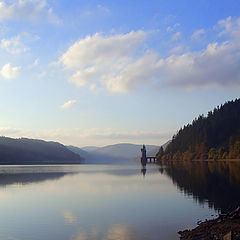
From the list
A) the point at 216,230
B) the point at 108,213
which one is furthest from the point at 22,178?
the point at 216,230

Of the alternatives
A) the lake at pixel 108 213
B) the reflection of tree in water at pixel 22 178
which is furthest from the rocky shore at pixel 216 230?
the reflection of tree in water at pixel 22 178

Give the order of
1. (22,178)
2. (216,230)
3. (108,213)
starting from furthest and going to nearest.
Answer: (22,178), (108,213), (216,230)

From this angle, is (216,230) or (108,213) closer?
(216,230)

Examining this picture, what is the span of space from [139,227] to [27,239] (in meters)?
10.9

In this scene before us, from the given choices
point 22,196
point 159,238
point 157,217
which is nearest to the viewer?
point 159,238

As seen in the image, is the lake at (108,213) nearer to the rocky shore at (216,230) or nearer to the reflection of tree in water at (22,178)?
the rocky shore at (216,230)

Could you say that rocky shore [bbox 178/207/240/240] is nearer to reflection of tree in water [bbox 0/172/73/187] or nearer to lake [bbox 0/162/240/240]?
lake [bbox 0/162/240/240]

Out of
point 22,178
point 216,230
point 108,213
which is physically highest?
point 216,230

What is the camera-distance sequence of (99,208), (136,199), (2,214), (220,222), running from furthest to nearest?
1. (136,199)
2. (99,208)
3. (2,214)
4. (220,222)

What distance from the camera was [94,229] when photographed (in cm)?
3406

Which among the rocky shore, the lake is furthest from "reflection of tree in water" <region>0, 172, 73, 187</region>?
the rocky shore

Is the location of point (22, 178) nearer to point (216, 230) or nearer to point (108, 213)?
point (108, 213)

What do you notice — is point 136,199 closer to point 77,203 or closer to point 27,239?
point 77,203

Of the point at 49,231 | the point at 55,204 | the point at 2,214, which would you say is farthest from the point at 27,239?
the point at 55,204
